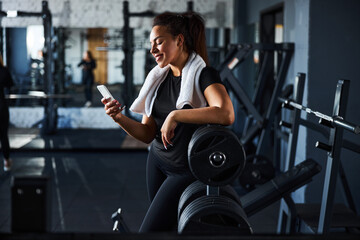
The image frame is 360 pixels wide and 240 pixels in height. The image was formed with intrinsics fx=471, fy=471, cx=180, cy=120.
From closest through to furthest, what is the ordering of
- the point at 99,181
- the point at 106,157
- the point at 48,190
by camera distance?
the point at 48,190, the point at 99,181, the point at 106,157

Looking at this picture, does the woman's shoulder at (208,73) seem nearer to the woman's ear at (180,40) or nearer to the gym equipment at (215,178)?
the woman's ear at (180,40)

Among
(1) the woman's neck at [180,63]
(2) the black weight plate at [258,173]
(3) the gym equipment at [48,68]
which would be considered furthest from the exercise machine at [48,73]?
(1) the woman's neck at [180,63]

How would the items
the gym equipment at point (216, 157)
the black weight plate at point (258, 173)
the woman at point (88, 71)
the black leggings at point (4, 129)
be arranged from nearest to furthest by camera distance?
the gym equipment at point (216, 157)
the black weight plate at point (258, 173)
the black leggings at point (4, 129)
the woman at point (88, 71)

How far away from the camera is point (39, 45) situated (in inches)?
331

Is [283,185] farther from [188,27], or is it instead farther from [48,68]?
[48,68]

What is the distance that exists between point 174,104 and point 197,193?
369 mm

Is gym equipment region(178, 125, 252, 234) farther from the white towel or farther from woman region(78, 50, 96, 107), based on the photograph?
woman region(78, 50, 96, 107)

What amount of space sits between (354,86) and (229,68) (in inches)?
50.0

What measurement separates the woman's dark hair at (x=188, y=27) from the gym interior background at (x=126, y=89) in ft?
2.85

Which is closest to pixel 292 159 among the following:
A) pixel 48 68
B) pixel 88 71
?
pixel 48 68

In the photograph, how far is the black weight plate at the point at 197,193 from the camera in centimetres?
156

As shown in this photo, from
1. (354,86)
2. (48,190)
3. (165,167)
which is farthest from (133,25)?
(48,190)

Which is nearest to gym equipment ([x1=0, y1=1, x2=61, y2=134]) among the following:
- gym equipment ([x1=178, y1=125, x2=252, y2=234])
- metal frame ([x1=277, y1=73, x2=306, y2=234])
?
metal frame ([x1=277, y1=73, x2=306, y2=234])

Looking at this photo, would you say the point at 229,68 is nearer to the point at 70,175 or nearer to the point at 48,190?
the point at 70,175
